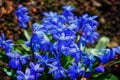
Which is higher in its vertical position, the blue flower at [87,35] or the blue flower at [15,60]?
the blue flower at [87,35]

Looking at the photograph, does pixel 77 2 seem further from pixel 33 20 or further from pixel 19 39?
pixel 19 39

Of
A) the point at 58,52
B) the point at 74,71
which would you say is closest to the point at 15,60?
the point at 58,52

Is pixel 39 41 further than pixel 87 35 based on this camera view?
No

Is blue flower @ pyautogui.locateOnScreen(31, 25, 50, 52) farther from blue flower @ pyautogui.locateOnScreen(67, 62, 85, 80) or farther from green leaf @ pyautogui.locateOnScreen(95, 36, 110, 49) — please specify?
green leaf @ pyautogui.locateOnScreen(95, 36, 110, 49)

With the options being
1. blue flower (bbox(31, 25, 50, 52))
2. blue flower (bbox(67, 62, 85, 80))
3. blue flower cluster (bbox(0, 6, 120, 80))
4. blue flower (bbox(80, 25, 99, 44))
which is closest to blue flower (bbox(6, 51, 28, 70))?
blue flower cluster (bbox(0, 6, 120, 80))

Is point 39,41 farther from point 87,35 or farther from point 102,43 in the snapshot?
point 102,43

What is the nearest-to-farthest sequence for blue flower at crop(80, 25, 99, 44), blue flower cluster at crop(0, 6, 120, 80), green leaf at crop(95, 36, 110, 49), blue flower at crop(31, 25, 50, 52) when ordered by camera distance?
blue flower cluster at crop(0, 6, 120, 80) → blue flower at crop(31, 25, 50, 52) → blue flower at crop(80, 25, 99, 44) → green leaf at crop(95, 36, 110, 49)

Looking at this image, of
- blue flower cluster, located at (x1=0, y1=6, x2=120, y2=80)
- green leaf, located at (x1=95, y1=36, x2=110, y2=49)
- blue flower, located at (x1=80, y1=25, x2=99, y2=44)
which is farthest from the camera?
green leaf, located at (x1=95, y1=36, x2=110, y2=49)

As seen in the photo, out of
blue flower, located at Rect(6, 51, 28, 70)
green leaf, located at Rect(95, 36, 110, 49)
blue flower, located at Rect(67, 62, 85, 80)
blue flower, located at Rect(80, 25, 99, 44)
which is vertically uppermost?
blue flower, located at Rect(80, 25, 99, 44)

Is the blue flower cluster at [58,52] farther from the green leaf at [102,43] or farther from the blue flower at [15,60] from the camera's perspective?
the green leaf at [102,43]

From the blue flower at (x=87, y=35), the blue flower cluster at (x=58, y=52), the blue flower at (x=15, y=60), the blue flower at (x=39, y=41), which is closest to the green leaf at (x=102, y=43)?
the blue flower cluster at (x=58, y=52)
